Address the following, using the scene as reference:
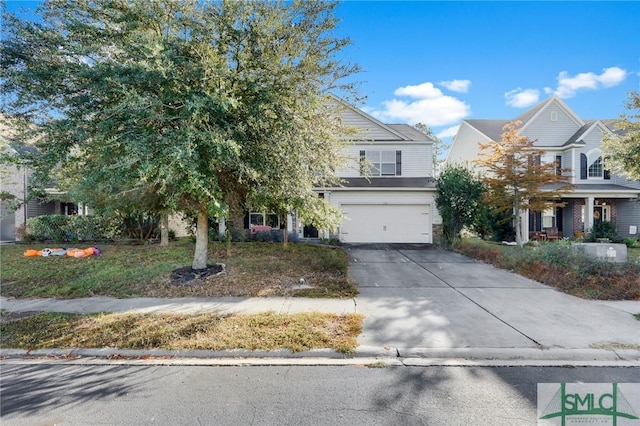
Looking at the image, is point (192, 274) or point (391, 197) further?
point (391, 197)

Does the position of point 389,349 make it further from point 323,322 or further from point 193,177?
point 193,177

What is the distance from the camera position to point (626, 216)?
1894cm

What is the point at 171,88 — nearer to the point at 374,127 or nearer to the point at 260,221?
the point at 260,221

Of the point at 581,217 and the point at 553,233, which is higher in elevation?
the point at 581,217

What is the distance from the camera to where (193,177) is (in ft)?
19.2

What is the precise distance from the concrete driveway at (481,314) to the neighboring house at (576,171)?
12425 mm

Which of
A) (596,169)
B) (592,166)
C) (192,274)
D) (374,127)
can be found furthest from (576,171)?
(192,274)

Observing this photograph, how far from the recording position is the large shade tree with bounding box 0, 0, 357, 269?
5.96 m

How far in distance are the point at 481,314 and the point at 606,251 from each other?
524 centimetres

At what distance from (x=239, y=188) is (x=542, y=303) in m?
7.64

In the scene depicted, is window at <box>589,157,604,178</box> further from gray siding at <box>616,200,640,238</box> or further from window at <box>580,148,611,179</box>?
gray siding at <box>616,200,640,238</box>

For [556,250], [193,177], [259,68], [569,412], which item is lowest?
[569,412]

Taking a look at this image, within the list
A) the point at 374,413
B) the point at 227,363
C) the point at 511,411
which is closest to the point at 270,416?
the point at 374,413

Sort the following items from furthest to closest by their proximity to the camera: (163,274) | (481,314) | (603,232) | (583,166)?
(583,166), (603,232), (163,274), (481,314)
